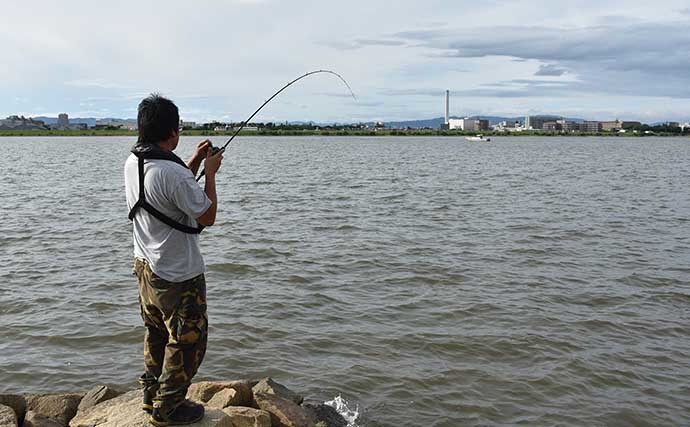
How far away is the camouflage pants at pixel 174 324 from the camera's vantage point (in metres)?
4.61

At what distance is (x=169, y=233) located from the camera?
4.57 metres

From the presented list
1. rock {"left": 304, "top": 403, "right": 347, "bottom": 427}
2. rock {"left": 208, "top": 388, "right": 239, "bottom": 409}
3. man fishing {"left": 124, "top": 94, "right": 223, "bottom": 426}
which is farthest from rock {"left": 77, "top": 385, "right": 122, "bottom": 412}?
rock {"left": 304, "top": 403, "right": 347, "bottom": 427}

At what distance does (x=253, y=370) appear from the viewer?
26.8 feet

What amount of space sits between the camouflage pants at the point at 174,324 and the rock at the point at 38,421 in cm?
144

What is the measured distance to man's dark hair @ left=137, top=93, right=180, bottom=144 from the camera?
14.9 ft

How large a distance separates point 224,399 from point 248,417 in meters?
0.51

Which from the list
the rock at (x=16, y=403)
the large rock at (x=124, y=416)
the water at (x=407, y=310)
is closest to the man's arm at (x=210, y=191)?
the large rock at (x=124, y=416)

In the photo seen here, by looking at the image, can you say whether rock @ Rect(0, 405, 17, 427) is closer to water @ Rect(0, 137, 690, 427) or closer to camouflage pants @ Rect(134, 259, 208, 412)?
camouflage pants @ Rect(134, 259, 208, 412)

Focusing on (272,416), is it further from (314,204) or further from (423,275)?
(314,204)

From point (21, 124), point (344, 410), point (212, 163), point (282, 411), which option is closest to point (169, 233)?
point (212, 163)

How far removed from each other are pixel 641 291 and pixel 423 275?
3.83 metres

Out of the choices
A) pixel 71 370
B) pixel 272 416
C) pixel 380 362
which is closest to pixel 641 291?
pixel 380 362

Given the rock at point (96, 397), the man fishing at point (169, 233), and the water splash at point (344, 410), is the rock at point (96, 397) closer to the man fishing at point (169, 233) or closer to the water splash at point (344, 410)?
the man fishing at point (169, 233)

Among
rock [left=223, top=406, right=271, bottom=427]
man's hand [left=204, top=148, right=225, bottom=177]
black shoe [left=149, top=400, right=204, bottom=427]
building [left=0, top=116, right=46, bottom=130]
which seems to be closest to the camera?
man's hand [left=204, top=148, right=225, bottom=177]
